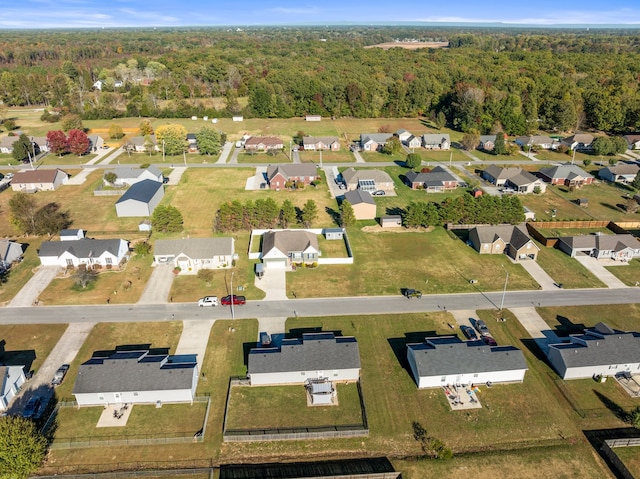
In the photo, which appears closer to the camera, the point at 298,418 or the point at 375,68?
the point at 298,418

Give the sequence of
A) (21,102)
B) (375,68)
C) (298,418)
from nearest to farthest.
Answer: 1. (298,418)
2. (21,102)
3. (375,68)

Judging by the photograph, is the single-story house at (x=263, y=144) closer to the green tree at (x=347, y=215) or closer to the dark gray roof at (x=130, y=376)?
the green tree at (x=347, y=215)

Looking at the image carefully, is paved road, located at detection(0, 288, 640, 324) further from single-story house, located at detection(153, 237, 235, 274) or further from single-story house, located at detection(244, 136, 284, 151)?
single-story house, located at detection(244, 136, 284, 151)

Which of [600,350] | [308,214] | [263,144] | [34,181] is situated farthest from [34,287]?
[263,144]

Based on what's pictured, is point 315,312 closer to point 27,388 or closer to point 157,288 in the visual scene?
point 157,288

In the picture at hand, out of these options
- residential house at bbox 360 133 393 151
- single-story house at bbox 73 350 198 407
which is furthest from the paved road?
residential house at bbox 360 133 393 151

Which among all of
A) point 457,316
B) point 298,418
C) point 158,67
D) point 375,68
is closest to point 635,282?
point 457,316

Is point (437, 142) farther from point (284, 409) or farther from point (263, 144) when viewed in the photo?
point (284, 409)

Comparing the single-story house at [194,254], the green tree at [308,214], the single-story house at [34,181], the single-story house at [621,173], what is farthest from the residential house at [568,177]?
the single-story house at [34,181]
